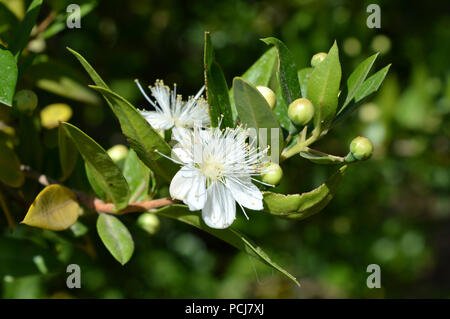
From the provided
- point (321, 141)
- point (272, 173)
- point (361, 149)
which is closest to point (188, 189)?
point (272, 173)

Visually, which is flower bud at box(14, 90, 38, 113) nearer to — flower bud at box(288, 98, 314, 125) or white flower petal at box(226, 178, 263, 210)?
white flower petal at box(226, 178, 263, 210)

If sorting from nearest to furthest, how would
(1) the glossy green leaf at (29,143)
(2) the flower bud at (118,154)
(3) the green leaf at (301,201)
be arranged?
(3) the green leaf at (301,201) < (1) the glossy green leaf at (29,143) < (2) the flower bud at (118,154)

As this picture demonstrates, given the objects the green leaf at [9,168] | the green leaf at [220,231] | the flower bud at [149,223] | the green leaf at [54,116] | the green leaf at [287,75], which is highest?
the green leaf at [54,116]

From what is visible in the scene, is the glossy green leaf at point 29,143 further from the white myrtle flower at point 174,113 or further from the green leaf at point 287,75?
the green leaf at point 287,75

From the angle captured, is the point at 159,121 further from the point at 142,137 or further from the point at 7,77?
the point at 7,77

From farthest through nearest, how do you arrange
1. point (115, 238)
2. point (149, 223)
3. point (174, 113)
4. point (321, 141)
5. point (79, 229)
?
point (321, 141) < point (149, 223) < point (79, 229) < point (174, 113) < point (115, 238)

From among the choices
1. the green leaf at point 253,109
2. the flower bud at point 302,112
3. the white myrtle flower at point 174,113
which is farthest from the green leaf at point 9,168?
the flower bud at point 302,112

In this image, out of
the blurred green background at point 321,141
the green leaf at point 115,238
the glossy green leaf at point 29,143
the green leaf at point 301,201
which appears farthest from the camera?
the blurred green background at point 321,141

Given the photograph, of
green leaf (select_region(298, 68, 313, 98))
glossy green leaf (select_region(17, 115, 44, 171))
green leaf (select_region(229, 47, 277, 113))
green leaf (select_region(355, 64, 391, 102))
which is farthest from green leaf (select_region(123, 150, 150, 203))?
green leaf (select_region(355, 64, 391, 102))
